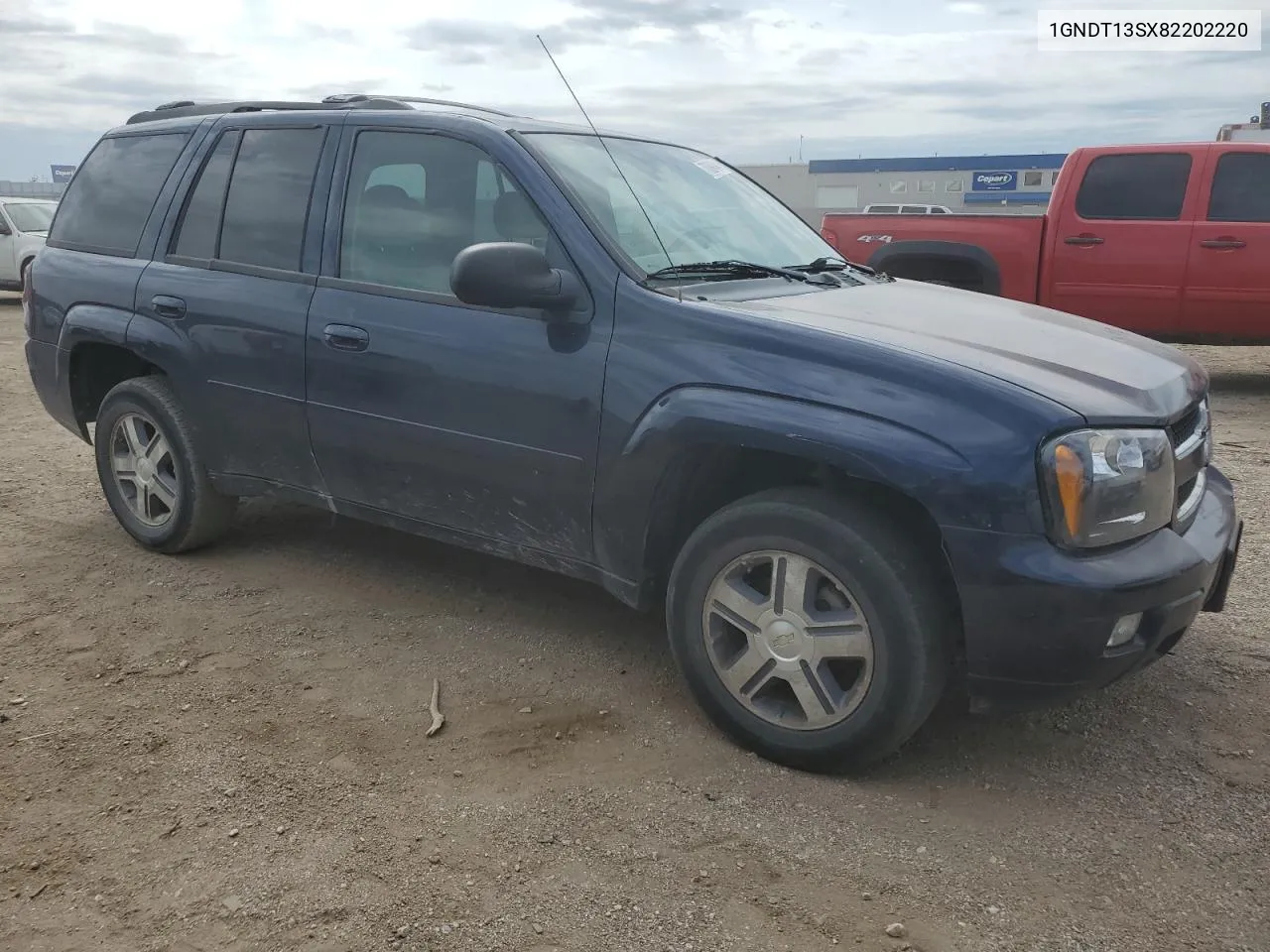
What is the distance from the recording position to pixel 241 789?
9.53 feet

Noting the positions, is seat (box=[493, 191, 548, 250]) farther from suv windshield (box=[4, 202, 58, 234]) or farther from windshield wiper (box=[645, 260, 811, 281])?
suv windshield (box=[4, 202, 58, 234])

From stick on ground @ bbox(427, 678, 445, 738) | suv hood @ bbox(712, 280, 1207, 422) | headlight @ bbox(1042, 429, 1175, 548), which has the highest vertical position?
suv hood @ bbox(712, 280, 1207, 422)

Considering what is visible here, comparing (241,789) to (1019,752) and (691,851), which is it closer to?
(691,851)

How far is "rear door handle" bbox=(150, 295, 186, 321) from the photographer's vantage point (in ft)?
13.8

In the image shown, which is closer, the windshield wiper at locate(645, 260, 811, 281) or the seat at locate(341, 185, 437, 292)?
the windshield wiper at locate(645, 260, 811, 281)

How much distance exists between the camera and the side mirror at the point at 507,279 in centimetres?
308

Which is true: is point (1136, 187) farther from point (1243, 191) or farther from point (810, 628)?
point (810, 628)

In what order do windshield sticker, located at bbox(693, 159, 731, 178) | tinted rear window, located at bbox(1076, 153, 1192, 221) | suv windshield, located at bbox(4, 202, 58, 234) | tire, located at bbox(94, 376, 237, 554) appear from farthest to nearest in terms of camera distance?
suv windshield, located at bbox(4, 202, 58, 234)
tinted rear window, located at bbox(1076, 153, 1192, 221)
tire, located at bbox(94, 376, 237, 554)
windshield sticker, located at bbox(693, 159, 731, 178)

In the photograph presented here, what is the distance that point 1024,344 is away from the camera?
3.11m

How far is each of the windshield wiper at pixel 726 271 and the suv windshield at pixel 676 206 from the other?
0.10ft

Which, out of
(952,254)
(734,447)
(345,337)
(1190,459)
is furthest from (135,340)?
(952,254)

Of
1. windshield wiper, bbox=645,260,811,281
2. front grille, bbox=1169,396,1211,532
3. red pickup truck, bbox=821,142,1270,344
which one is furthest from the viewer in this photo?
red pickup truck, bbox=821,142,1270,344

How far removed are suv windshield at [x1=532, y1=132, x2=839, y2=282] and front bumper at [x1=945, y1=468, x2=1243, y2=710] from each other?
4.57 ft

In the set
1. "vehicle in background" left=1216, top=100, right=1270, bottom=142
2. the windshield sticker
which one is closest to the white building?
"vehicle in background" left=1216, top=100, right=1270, bottom=142
